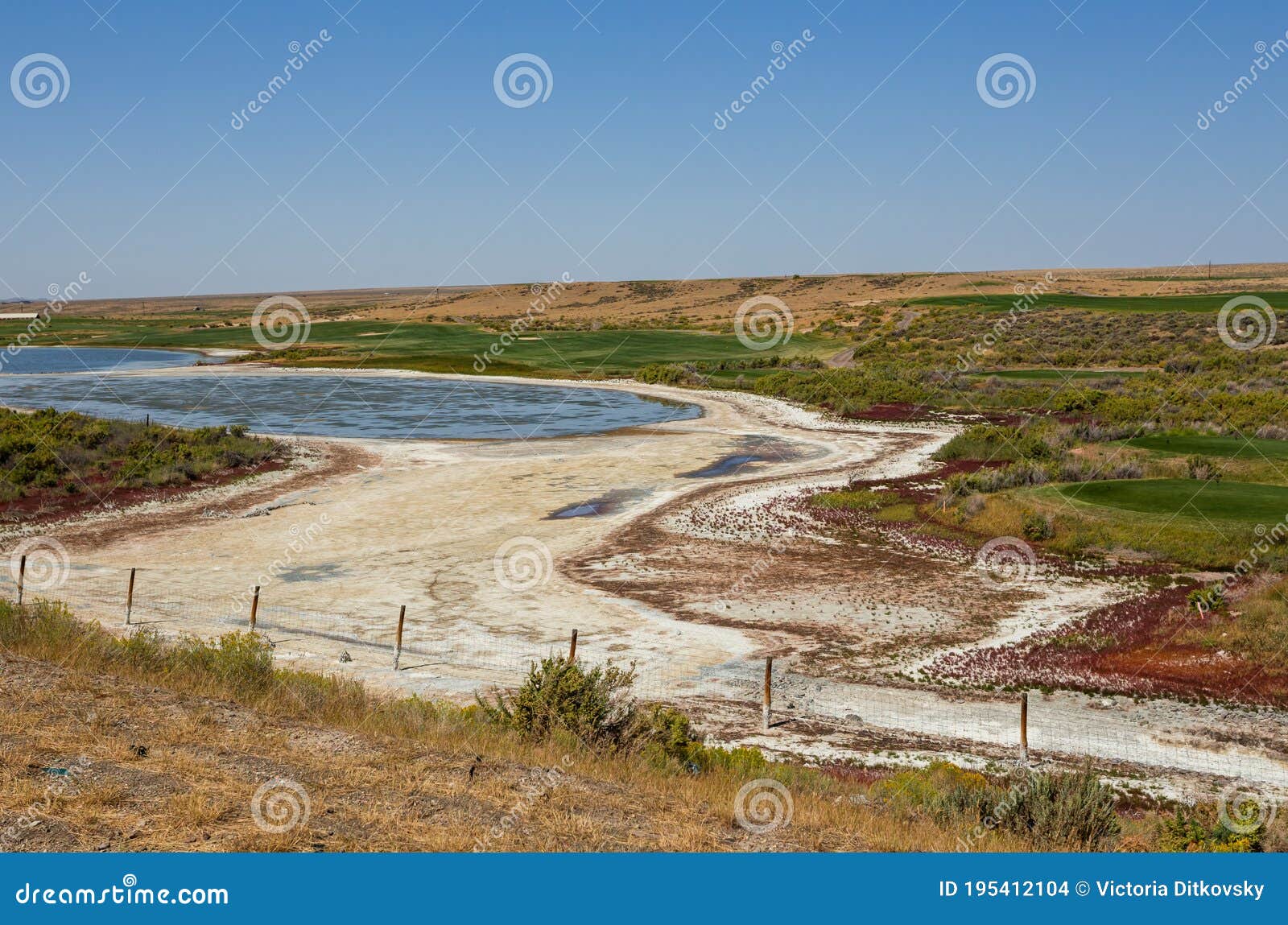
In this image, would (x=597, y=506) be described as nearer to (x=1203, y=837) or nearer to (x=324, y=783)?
(x=324, y=783)

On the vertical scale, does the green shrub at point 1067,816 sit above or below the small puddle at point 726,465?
below

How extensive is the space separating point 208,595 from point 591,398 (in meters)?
51.4

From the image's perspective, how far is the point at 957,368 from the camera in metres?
77.2

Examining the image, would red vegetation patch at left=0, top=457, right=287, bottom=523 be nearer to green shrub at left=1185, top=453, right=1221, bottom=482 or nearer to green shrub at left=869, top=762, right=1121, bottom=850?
green shrub at left=869, top=762, right=1121, bottom=850

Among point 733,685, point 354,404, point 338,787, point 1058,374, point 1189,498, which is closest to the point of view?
point 338,787

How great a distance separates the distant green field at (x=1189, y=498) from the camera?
25641 millimetres

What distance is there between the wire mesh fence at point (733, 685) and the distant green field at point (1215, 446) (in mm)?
20964

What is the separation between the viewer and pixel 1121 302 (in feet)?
375

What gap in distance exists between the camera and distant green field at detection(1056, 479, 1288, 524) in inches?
1009

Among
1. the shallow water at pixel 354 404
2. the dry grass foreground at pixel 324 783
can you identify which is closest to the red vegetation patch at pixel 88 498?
the shallow water at pixel 354 404

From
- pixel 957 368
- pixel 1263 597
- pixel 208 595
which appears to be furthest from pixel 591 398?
pixel 1263 597

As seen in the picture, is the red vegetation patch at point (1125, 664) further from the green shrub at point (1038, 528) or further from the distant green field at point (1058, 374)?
the distant green field at point (1058, 374)

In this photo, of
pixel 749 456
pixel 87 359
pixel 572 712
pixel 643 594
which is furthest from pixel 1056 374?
→ pixel 87 359

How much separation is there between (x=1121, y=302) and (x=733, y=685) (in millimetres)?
112435
